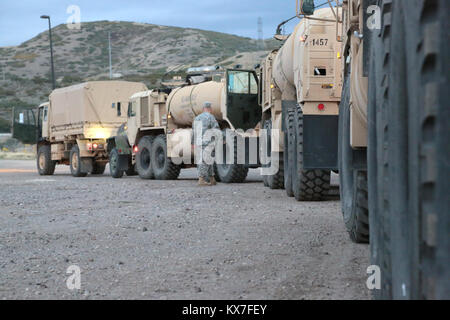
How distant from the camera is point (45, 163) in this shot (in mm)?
23500

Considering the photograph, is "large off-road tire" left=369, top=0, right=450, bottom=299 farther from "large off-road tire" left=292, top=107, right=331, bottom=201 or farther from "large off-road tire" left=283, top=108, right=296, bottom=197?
"large off-road tire" left=283, top=108, right=296, bottom=197

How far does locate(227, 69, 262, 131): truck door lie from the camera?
15484 mm

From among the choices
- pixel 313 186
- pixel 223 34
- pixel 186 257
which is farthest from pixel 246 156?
pixel 223 34

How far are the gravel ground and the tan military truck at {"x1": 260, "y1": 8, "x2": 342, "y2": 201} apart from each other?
50 centimetres

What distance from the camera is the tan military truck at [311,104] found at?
8.28 meters

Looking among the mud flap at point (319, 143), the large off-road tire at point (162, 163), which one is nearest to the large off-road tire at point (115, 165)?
the large off-road tire at point (162, 163)

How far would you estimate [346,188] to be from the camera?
19.0 feet

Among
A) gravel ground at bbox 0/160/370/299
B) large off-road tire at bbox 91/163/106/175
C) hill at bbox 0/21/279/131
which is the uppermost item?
hill at bbox 0/21/279/131

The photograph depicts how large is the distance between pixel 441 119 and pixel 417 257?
448mm

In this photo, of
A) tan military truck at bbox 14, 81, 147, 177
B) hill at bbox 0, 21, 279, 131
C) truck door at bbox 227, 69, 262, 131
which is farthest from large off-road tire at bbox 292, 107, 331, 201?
hill at bbox 0, 21, 279, 131

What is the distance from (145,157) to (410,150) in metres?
17.1

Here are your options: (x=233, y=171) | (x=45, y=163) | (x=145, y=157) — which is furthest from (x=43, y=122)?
(x=233, y=171)

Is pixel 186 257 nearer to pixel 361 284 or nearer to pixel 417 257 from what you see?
pixel 361 284

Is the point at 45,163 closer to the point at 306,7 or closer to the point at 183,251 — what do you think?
the point at 306,7
